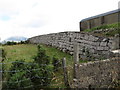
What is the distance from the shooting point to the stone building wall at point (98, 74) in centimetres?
531

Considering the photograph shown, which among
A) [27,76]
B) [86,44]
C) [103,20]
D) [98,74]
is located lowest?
[98,74]

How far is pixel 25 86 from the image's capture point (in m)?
4.54

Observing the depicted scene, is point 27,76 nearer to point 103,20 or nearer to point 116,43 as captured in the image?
point 116,43

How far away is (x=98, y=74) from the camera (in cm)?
573

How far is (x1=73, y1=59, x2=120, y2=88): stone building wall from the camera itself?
5.31 metres

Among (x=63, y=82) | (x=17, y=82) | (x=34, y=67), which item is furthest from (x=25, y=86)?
(x=63, y=82)

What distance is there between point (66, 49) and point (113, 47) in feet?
12.8

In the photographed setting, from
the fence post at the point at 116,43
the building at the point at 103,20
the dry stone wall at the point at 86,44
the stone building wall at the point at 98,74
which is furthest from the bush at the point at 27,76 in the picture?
the building at the point at 103,20

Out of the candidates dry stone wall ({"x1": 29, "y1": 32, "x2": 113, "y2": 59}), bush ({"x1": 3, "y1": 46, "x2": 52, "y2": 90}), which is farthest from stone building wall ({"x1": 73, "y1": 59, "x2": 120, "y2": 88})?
dry stone wall ({"x1": 29, "y1": 32, "x2": 113, "y2": 59})

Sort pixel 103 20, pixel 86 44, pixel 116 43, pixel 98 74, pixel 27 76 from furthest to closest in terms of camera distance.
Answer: pixel 103 20 → pixel 86 44 → pixel 116 43 → pixel 98 74 → pixel 27 76

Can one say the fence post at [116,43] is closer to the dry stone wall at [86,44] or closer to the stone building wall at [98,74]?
the dry stone wall at [86,44]

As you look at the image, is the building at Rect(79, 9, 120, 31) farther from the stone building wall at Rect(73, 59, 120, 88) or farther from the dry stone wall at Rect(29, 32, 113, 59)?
the stone building wall at Rect(73, 59, 120, 88)

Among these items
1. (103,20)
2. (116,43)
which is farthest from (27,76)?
(103,20)

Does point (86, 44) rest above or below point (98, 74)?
above
